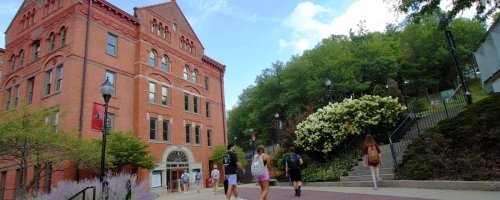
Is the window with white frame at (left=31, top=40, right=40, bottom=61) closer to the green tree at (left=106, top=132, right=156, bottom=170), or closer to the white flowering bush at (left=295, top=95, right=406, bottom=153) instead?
the green tree at (left=106, top=132, right=156, bottom=170)

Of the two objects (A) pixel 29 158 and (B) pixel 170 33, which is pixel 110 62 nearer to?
(B) pixel 170 33

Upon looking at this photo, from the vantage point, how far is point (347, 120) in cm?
1775

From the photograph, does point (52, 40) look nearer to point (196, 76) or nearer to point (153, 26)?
point (153, 26)

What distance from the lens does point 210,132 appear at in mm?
34406

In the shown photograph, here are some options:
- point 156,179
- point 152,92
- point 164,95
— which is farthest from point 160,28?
point 156,179

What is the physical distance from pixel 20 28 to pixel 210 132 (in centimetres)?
1849

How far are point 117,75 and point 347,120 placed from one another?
667 inches

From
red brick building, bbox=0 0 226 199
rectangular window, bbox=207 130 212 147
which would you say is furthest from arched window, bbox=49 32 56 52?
rectangular window, bbox=207 130 212 147

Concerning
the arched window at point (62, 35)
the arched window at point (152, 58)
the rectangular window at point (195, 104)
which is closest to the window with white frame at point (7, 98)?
the arched window at point (62, 35)

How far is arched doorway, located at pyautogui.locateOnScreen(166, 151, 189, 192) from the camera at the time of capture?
27.2 m

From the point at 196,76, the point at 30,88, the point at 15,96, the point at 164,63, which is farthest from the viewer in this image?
the point at 196,76

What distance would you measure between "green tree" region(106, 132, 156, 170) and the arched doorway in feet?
19.2

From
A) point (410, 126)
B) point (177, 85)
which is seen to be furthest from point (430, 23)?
point (177, 85)

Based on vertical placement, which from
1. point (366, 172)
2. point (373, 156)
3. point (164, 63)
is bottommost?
point (366, 172)
